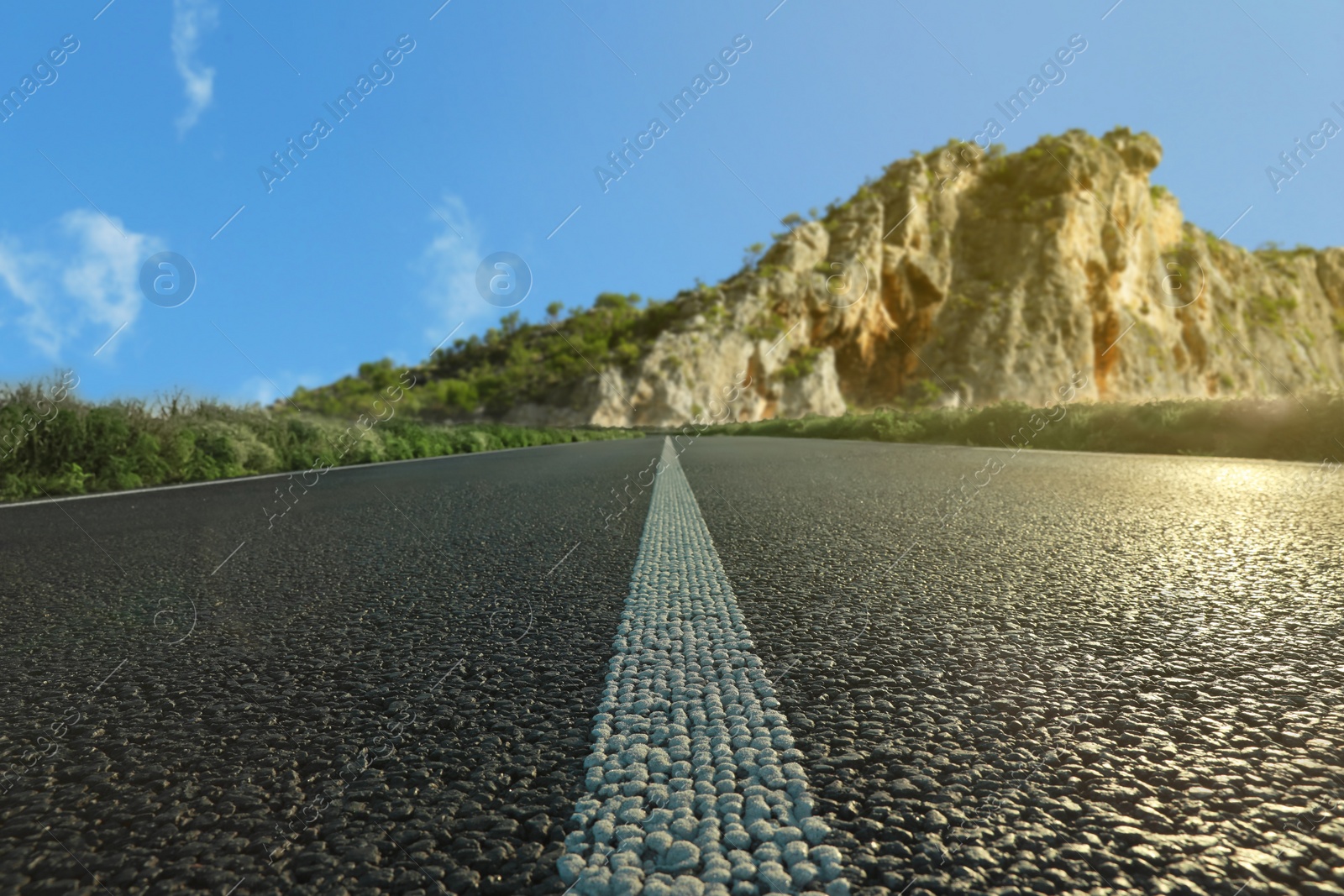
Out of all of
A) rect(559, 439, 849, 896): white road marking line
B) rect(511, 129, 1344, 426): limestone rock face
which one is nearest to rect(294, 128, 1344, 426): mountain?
rect(511, 129, 1344, 426): limestone rock face

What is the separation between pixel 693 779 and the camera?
146 cm

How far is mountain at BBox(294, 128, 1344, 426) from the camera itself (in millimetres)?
69062

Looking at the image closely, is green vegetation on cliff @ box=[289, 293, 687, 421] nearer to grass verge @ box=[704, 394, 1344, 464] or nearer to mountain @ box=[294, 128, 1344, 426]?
mountain @ box=[294, 128, 1344, 426]

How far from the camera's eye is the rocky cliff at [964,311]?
6906cm

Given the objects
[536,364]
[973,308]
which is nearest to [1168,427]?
[973,308]

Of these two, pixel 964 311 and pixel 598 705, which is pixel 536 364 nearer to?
pixel 964 311

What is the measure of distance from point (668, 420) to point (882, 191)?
120 feet

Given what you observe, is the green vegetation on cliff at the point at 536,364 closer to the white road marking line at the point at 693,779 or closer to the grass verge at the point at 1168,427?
the grass verge at the point at 1168,427

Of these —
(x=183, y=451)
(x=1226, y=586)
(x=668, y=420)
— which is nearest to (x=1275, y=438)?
(x=1226, y=586)

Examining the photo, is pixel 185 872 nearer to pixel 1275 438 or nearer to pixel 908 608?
pixel 908 608

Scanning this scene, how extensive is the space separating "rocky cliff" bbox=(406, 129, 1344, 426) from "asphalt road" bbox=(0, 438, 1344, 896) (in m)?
64.4

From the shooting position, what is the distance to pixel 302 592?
3.37m

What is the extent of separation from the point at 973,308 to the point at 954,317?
70.0 inches

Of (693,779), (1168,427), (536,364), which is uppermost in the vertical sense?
(536,364)
